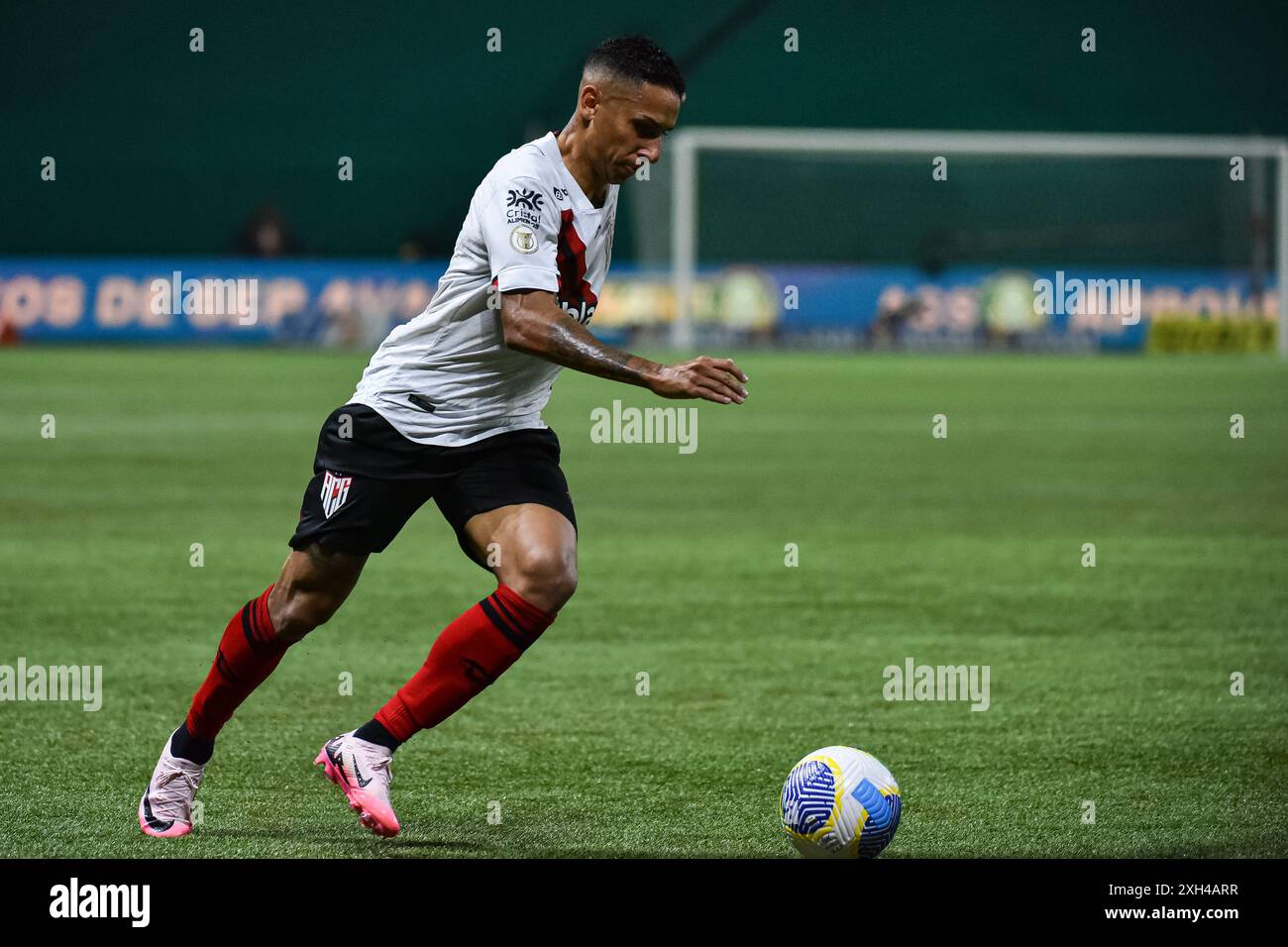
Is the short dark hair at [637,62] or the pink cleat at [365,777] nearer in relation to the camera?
the pink cleat at [365,777]

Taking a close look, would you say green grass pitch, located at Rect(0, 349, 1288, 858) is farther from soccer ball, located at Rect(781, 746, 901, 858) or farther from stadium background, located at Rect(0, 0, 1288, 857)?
soccer ball, located at Rect(781, 746, 901, 858)

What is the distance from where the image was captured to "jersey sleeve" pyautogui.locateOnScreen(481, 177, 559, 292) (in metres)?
4.43

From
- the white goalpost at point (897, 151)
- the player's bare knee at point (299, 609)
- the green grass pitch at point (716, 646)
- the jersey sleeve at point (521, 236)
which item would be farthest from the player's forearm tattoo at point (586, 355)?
the white goalpost at point (897, 151)

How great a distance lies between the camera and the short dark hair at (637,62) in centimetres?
459

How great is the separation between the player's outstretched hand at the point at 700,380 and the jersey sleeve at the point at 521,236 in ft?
1.35

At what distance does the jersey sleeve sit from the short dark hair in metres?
0.36

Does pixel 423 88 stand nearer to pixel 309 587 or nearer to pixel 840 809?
pixel 309 587

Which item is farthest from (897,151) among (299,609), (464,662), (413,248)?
(464,662)

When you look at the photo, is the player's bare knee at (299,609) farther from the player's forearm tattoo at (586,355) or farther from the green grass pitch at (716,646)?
the player's forearm tattoo at (586,355)

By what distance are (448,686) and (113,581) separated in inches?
199

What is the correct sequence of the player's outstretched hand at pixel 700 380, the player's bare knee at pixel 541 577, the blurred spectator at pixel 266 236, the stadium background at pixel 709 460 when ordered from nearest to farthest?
the player's outstretched hand at pixel 700 380 → the player's bare knee at pixel 541 577 → the stadium background at pixel 709 460 → the blurred spectator at pixel 266 236

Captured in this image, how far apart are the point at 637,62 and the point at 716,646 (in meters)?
3.56

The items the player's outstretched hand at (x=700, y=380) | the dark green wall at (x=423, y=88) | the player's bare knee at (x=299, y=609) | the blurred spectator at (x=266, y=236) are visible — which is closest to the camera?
the player's outstretched hand at (x=700, y=380)

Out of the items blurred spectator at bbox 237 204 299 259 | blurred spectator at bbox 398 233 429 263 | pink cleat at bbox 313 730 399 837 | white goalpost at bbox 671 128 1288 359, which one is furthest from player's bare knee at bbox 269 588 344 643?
blurred spectator at bbox 237 204 299 259
